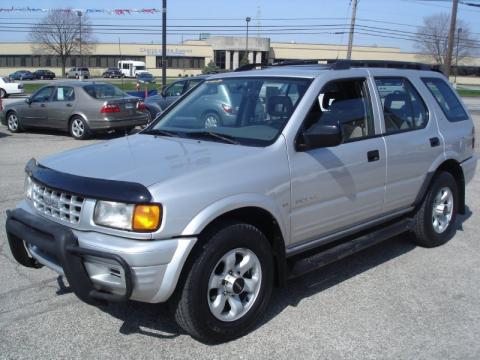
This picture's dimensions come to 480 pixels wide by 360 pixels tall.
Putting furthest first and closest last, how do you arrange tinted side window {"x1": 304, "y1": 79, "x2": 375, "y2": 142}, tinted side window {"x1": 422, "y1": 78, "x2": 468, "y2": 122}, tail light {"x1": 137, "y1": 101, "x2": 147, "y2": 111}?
1. tail light {"x1": 137, "y1": 101, "x2": 147, "y2": 111}
2. tinted side window {"x1": 422, "y1": 78, "x2": 468, "y2": 122}
3. tinted side window {"x1": 304, "y1": 79, "x2": 375, "y2": 142}

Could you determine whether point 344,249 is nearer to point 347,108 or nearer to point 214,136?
point 347,108

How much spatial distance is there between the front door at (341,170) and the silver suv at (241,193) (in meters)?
0.01

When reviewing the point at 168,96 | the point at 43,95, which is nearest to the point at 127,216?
the point at 43,95

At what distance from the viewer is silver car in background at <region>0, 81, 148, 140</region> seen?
44.6 ft

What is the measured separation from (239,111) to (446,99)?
8.76 ft

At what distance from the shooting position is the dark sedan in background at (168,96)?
1543 cm

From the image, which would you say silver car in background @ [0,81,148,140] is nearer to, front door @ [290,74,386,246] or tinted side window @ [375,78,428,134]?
tinted side window @ [375,78,428,134]

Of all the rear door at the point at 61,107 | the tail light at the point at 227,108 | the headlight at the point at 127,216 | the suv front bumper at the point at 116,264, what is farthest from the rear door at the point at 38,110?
the headlight at the point at 127,216

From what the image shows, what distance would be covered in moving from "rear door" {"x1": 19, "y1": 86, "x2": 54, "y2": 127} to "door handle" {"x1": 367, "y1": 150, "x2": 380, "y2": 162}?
12033mm

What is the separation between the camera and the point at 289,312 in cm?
396

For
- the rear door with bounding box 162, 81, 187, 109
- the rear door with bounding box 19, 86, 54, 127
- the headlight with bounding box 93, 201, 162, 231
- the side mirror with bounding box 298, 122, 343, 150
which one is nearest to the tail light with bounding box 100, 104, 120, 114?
the rear door with bounding box 19, 86, 54, 127

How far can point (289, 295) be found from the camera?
426cm

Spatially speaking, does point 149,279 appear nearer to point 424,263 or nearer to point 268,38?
point 424,263

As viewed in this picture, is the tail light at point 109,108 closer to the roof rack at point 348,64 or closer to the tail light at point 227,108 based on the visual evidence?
the roof rack at point 348,64
